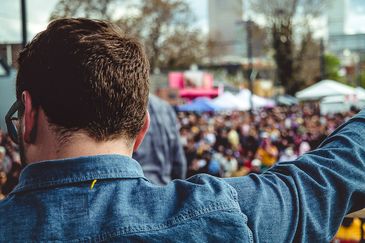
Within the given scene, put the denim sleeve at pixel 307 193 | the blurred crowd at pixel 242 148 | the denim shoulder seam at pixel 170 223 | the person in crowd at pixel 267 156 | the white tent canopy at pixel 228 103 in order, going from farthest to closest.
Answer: the white tent canopy at pixel 228 103, the person in crowd at pixel 267 156, the blurred crowd at pixel 242 148, the denim sleeve at pixel 307 193, the denim shoulder seam at pixel 170 223

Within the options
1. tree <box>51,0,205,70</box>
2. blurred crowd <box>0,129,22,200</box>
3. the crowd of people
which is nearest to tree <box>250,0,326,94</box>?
tree <box>51,0,205,70</box>

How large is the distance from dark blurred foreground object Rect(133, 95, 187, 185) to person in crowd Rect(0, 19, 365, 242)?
2.55 meters

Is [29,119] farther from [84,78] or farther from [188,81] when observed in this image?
[188,81]

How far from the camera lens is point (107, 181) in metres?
1.18

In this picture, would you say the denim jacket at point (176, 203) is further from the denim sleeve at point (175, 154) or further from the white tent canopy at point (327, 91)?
the white tent canopy at point (327, 91)

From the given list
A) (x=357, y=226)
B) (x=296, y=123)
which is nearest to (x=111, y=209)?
(x=357, y=226)

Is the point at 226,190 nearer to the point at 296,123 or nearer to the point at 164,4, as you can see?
the point at 296,123

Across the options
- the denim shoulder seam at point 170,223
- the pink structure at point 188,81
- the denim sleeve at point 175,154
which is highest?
the denim shoulder seam at point 170,223

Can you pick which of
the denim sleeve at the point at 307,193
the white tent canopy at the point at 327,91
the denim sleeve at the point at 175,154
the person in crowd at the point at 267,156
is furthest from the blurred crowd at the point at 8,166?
the white tent canopy at the point at 327,91

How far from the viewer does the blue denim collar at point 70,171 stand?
1166 millimetres

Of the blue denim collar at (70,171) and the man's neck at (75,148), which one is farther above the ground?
the man's neck at (75,148)

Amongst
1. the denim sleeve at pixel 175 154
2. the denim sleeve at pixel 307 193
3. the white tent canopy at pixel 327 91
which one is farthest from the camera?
the white tent canopy at pixel 327 91

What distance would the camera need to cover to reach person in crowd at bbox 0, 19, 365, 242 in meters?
1.13

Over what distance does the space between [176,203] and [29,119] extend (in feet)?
1.24
